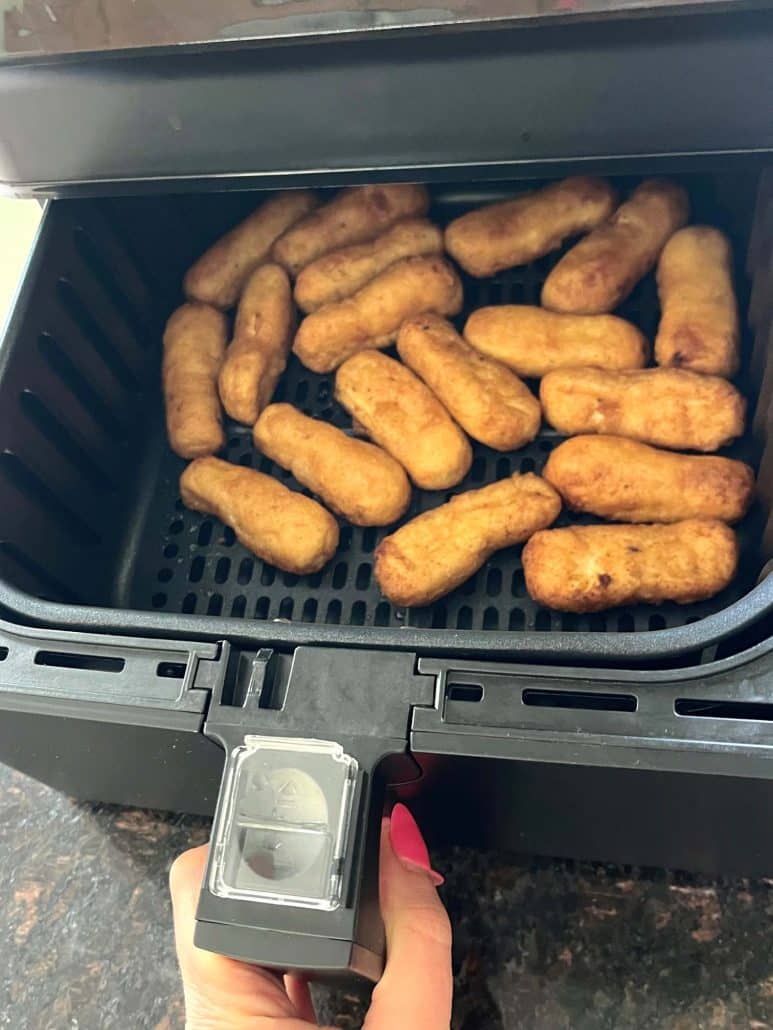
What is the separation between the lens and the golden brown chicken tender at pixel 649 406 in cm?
72

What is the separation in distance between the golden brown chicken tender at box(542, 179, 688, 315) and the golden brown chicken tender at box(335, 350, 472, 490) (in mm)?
157

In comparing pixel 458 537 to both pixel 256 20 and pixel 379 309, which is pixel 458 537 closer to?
pixel 379 309

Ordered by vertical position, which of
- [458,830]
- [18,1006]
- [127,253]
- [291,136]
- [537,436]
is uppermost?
[291,136]

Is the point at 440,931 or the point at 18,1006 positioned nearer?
the point at 440,931

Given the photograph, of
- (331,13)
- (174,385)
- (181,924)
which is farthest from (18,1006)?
(331,13)

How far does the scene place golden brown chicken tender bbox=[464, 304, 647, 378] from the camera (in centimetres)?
77

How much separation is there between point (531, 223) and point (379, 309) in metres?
0.17

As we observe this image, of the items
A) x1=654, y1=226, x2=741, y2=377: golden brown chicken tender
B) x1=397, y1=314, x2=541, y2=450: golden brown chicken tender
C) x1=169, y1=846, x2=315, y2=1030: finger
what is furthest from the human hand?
x1=654, y1=226, x2=741, y2=377: golden brown chicken tender

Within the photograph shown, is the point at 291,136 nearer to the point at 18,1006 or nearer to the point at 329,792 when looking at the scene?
the point at 329,792

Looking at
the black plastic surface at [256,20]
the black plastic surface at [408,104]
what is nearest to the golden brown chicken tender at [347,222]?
the black plastic surface at [408,104]

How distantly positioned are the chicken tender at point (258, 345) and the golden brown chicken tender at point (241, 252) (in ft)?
0.06

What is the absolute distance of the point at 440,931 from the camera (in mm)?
547

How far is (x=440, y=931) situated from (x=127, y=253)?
65 centimetres

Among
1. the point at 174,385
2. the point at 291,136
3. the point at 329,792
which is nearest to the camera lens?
the point at 329,792
